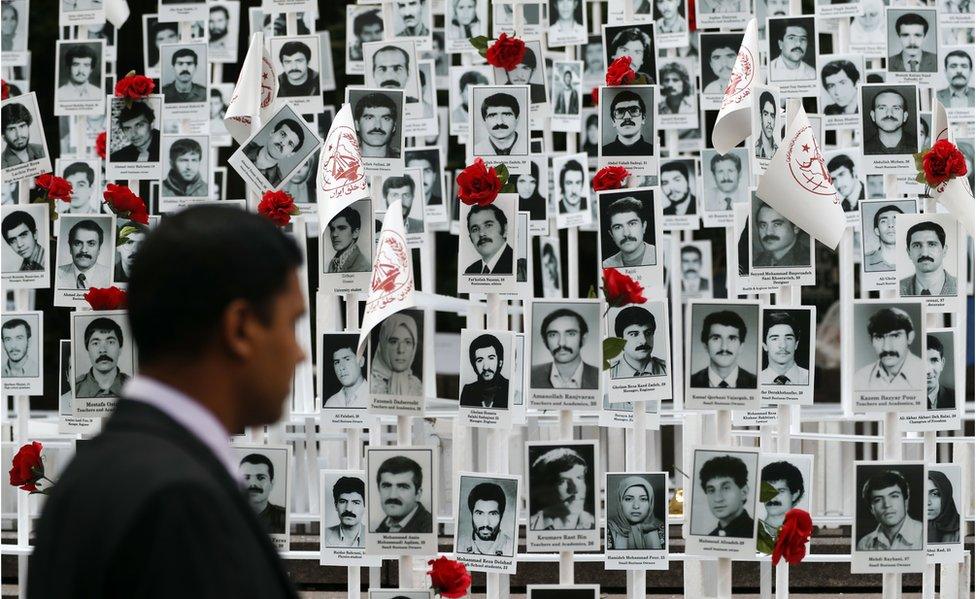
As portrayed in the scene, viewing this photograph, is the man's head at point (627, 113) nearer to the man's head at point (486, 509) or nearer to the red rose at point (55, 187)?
the man's head at point (486, 509)

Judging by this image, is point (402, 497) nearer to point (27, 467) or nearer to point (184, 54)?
point (27, 467)

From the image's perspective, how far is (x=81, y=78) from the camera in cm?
416

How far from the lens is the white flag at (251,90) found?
335 cm

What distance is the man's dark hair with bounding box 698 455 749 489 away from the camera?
3.15 metres

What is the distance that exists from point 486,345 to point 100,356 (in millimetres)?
970

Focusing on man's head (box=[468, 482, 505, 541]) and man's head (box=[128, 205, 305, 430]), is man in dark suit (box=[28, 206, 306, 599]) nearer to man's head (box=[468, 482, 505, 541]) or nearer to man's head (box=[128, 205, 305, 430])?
man's head (box=[128, 205, 305, 430])

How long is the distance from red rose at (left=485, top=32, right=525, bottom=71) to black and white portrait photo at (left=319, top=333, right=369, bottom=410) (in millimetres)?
765

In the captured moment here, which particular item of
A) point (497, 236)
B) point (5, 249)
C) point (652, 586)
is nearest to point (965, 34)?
point (652, 586)

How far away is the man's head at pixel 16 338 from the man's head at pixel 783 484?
2.03m

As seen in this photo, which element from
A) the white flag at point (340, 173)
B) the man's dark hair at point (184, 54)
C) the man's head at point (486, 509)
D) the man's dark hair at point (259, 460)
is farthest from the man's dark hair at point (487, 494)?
the man's dark hair at point (184, 54)

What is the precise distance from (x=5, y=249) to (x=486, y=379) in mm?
1465

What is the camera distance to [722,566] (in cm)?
319

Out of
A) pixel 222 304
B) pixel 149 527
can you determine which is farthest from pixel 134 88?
pixel 149 527

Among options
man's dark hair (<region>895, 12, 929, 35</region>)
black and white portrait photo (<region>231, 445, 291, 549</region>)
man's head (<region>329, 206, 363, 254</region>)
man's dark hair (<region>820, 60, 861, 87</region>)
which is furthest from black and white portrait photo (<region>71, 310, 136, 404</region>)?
man's dark hair (<region>820, 60, 861, 87</region>)
